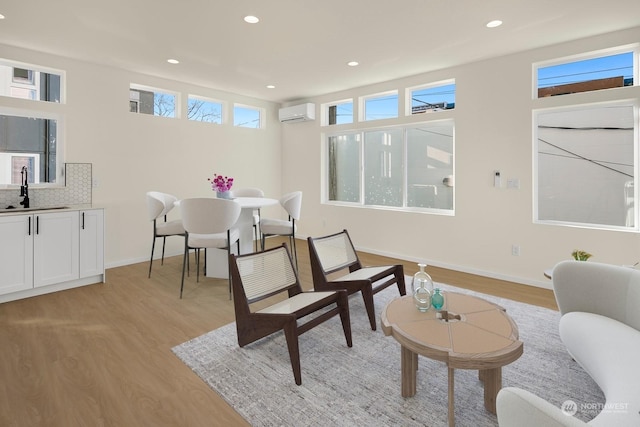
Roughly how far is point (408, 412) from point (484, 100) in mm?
3770

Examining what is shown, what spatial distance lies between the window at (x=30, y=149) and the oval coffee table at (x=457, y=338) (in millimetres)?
4351

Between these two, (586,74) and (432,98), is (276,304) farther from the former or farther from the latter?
(586,74)

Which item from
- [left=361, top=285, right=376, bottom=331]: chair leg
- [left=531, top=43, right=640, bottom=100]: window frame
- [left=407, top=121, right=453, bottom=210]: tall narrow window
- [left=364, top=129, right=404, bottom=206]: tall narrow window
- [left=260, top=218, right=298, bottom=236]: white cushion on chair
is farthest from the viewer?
[left=364, top=129, right=404, bottom=206]: tall narrow window

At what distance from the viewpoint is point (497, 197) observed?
4.16 meters

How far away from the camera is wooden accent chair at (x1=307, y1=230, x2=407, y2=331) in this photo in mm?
2754

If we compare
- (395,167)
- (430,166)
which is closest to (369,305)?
(430,166)

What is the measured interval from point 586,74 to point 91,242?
571cm

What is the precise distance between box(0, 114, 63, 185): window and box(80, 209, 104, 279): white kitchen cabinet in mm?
871

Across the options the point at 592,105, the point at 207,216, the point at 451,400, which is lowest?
the point at 451,400

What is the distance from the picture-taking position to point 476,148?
4.30 metres

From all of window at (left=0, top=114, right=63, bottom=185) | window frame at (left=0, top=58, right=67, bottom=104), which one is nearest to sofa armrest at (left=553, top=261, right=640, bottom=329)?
window at (left=0, top=114, right=63, bottom=185)

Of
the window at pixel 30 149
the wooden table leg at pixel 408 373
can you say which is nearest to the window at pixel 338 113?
the window at pixel 30 149

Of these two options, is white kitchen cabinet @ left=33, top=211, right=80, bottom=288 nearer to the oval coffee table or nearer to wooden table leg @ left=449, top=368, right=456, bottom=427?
the oval coffee table

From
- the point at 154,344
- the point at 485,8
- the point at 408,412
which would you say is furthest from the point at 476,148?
the point at 154,344
